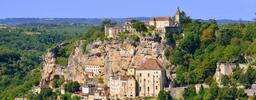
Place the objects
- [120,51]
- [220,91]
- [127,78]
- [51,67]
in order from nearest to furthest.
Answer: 1. [220,91]
2. [127,78]
3. [120,51]
4. [51,67]

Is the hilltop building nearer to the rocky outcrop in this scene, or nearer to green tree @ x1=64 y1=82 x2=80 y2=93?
green tree @ x1=64 y1=82 x2=80 y2=93

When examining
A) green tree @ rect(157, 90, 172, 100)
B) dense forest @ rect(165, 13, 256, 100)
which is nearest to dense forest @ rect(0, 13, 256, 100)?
dense forest @ rect(165, 13, 256, 100)

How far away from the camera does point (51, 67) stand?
7900 centimetres

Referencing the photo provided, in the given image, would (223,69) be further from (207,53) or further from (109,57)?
(109,57)

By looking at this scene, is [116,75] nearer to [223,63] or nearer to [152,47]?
[152,47]

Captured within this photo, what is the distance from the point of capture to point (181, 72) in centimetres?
6725

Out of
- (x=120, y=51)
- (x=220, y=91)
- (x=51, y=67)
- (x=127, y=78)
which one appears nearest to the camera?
(x=220, y=91)

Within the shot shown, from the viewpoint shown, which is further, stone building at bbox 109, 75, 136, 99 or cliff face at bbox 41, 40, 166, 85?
cliff face at bbox 41, 40, 166, 85

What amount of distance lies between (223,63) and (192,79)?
2938 mm

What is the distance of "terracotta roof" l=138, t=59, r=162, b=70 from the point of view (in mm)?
65625

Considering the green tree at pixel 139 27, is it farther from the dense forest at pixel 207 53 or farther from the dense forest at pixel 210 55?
the dense forest at pixel 210 55

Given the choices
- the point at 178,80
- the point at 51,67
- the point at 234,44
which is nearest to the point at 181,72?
the point at 178,80

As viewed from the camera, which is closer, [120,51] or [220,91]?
[220,91]

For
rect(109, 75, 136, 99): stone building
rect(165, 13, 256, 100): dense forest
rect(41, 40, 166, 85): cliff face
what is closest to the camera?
rect(165, 13, 256, 100): dense forest
